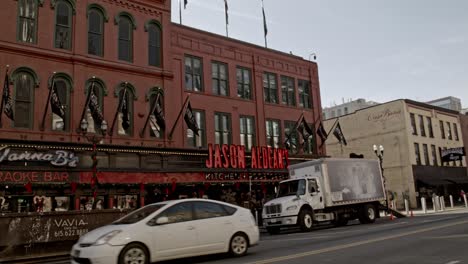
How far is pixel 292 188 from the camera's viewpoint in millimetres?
22203

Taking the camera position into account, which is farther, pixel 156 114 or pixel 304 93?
pixel 304 93

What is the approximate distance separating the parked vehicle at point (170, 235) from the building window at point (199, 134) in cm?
1575

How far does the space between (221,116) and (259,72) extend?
5.32m

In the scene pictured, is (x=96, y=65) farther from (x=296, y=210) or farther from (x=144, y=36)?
(x=296, y=210)

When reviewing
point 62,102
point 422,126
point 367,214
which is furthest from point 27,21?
point 422,126

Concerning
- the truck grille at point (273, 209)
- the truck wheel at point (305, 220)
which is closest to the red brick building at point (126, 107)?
the truck grille at point (273, 209)

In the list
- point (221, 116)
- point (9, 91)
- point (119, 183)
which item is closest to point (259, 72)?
point (221, 116)

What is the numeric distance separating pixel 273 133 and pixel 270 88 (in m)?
3.52

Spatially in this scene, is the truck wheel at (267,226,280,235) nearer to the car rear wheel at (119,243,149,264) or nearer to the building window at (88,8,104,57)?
the car rear wheel at (119,243,149,264)

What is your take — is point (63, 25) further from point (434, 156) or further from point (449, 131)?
point (449, 131)

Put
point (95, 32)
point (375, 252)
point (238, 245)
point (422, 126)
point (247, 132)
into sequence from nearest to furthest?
point (375, 252) < point (238, 245) < point (95, 32) < point (247, 132) < point (422, 126)

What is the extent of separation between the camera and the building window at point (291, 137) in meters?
33.4

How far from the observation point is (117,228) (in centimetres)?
980

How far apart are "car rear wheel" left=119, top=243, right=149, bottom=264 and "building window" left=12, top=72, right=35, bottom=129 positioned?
13.8m
